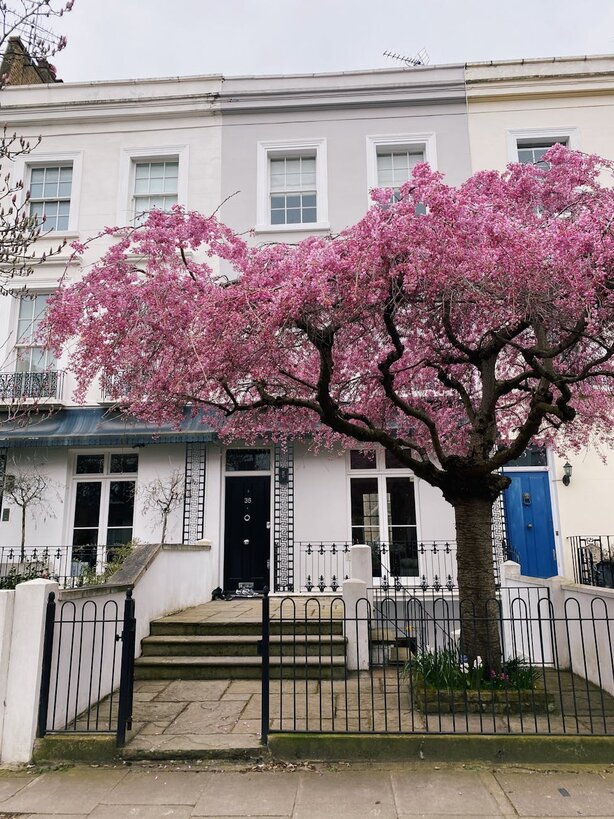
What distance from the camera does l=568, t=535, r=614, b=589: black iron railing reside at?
31.8 ft

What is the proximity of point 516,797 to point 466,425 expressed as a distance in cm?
504

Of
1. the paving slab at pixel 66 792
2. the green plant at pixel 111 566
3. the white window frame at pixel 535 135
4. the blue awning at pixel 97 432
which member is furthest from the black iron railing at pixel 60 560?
the white window frame at pixel 535 135

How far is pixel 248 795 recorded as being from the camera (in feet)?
14.8

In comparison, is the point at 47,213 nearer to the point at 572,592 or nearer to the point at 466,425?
the point at 466,425

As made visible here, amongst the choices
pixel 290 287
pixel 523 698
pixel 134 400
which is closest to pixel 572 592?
pixel 523 698

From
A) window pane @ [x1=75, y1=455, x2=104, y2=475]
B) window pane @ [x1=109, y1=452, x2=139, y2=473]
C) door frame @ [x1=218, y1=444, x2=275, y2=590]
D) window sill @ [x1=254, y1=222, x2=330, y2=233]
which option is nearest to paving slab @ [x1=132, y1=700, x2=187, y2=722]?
door frame @ [x1=218, y1=444, x2=275, y2=590]

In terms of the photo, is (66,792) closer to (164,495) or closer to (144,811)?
(144,811)

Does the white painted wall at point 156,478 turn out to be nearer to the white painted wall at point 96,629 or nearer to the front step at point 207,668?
the white painted wall at point 96,629

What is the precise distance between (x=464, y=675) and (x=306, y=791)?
201 cm

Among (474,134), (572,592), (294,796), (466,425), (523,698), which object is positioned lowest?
(294,796)

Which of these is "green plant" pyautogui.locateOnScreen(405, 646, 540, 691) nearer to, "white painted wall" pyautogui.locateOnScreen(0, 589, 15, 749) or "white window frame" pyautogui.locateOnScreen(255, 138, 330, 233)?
"white painted wall" pyautogui.locateOnScreen(0, 589, 15, 749)

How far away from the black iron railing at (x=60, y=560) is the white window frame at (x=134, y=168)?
7.31 m

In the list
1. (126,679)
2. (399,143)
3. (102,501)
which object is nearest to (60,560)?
(102,501)

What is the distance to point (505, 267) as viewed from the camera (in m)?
5.42
